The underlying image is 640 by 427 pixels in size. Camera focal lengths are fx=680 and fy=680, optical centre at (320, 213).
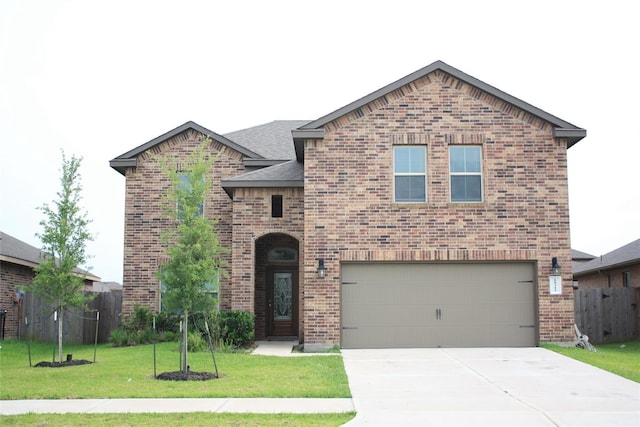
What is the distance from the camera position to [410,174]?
57.7 ft

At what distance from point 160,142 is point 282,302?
6.48 metres

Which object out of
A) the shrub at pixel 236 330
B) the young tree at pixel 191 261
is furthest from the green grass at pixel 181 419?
the shrub at pixel 236 330

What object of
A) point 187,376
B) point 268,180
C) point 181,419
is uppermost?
point 268,180

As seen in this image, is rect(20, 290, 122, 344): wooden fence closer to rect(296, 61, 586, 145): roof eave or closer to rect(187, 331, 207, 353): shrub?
rect(187, 331, 207, 353): shrub

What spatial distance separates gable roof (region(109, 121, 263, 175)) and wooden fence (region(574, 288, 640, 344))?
11310 mm

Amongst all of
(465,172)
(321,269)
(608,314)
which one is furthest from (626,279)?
(321,269)

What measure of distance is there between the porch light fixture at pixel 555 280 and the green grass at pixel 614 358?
1.37 metres

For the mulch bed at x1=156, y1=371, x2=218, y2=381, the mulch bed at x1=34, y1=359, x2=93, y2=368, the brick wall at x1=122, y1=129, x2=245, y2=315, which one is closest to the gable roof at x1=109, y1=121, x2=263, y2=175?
the brick wall at x1=122, y1=129, x2=245, y2=315

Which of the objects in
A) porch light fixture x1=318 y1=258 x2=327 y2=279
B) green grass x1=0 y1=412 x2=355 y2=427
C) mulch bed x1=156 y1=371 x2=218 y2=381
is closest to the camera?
green grass x1=0 y1=412 x2=355 y2=427

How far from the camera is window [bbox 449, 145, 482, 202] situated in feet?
57.6

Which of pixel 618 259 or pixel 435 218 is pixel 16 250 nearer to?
pixel 435 218

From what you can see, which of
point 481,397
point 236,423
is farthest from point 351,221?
point 236,423

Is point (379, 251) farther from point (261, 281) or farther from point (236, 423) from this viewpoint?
point (236, 423)

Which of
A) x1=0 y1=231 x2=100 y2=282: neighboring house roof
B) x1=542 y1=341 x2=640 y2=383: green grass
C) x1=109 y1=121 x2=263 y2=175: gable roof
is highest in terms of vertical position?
x1=109 y1=121 x2=263 y2=175: gable roof
